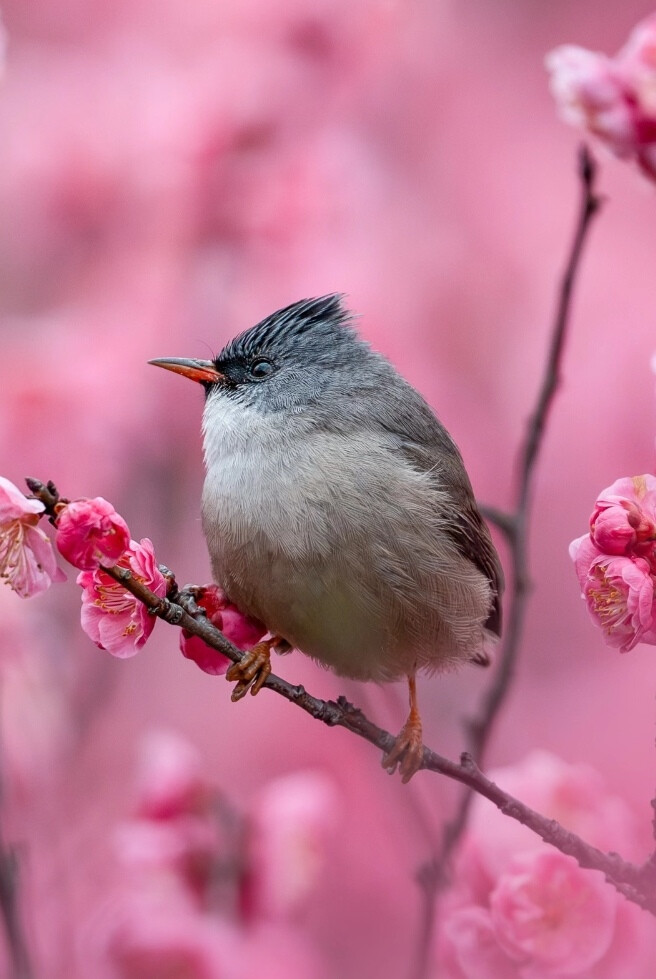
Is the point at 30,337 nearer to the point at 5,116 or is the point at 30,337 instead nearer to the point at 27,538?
the point at 5,116

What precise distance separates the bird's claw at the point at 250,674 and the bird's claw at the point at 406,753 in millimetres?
261

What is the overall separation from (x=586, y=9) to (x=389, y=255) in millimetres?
1504

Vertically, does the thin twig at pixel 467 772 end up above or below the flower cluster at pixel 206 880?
above

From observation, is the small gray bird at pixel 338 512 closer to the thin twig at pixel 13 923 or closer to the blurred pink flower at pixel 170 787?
the blurred pink flower at pixel 170 787

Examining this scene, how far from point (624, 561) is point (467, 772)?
14.9 inches

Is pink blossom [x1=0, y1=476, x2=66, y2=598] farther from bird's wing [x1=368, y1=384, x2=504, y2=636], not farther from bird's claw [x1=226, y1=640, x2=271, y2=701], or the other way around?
bird's wing [x1=368, y1=384, x2=504, y2=636]

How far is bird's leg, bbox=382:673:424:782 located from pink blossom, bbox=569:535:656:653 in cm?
62

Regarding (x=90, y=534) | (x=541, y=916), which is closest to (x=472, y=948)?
(x=541, y=916)

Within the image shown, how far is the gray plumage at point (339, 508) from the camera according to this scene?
1.90 metres

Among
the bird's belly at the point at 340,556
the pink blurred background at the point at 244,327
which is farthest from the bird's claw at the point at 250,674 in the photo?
the pink blurred background at the point at 244,327

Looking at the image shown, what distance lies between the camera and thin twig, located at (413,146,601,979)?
5.34ft

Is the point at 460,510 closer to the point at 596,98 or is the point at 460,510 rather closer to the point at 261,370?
the point at 261,370

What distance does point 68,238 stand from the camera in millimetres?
3012

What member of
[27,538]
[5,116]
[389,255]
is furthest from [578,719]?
[5,116]
